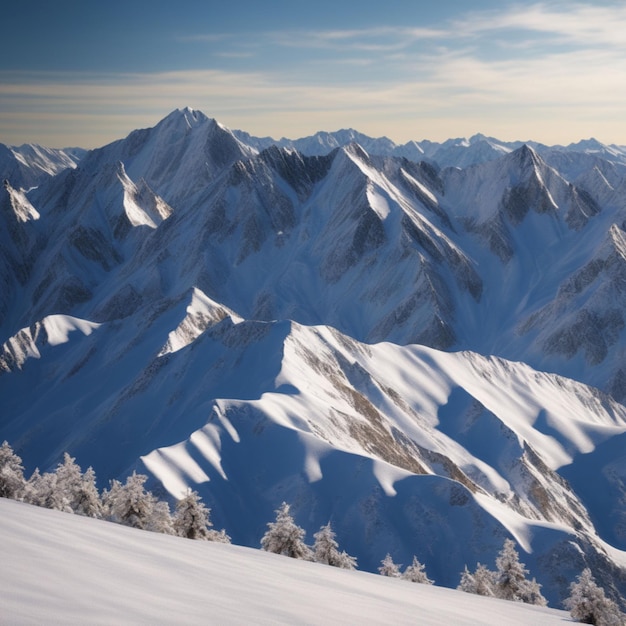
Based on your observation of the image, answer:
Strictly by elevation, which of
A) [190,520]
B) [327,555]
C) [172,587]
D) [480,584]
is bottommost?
[480,584]

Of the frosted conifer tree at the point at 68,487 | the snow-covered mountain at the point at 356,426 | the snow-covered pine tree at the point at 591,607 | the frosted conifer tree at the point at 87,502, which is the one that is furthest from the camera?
the snow-covered mountain at the point at 356,426

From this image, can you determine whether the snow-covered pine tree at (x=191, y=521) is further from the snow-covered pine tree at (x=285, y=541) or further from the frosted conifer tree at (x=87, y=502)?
the frosted conifer tree at (x=87, y=502)

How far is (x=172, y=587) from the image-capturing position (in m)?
20.1

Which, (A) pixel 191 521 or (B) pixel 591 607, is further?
(A) pixel 191 521

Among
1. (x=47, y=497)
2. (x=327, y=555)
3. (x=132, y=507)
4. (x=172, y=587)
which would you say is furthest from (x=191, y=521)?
(x=172, y=587)

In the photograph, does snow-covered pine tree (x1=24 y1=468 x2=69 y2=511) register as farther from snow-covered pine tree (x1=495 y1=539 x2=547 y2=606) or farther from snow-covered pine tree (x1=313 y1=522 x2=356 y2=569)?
snow-covered pine tree (x1=495 y1=539 x2=547 y2=606)

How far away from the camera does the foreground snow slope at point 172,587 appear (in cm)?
1722

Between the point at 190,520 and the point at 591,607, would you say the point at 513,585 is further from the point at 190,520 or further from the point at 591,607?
the point at 190,520

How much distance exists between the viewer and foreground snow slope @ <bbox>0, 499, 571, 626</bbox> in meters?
17.2

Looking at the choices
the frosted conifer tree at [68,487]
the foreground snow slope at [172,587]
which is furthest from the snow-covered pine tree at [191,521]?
the foreground snow slope at [172,587]

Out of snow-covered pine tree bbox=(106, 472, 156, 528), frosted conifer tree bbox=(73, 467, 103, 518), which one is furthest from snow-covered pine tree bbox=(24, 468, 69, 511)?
snow-covered pine tree bbox=(106, 472, 156, 528)

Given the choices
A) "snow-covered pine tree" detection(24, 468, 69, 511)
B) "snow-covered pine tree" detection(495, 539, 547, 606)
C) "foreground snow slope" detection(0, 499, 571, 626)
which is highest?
"foreground snow slope" detection(0, 499, 571, 626)

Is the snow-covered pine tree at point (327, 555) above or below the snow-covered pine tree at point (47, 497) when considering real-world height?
below

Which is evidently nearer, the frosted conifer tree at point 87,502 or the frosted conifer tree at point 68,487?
the frosted conifer tree at point 68,487
